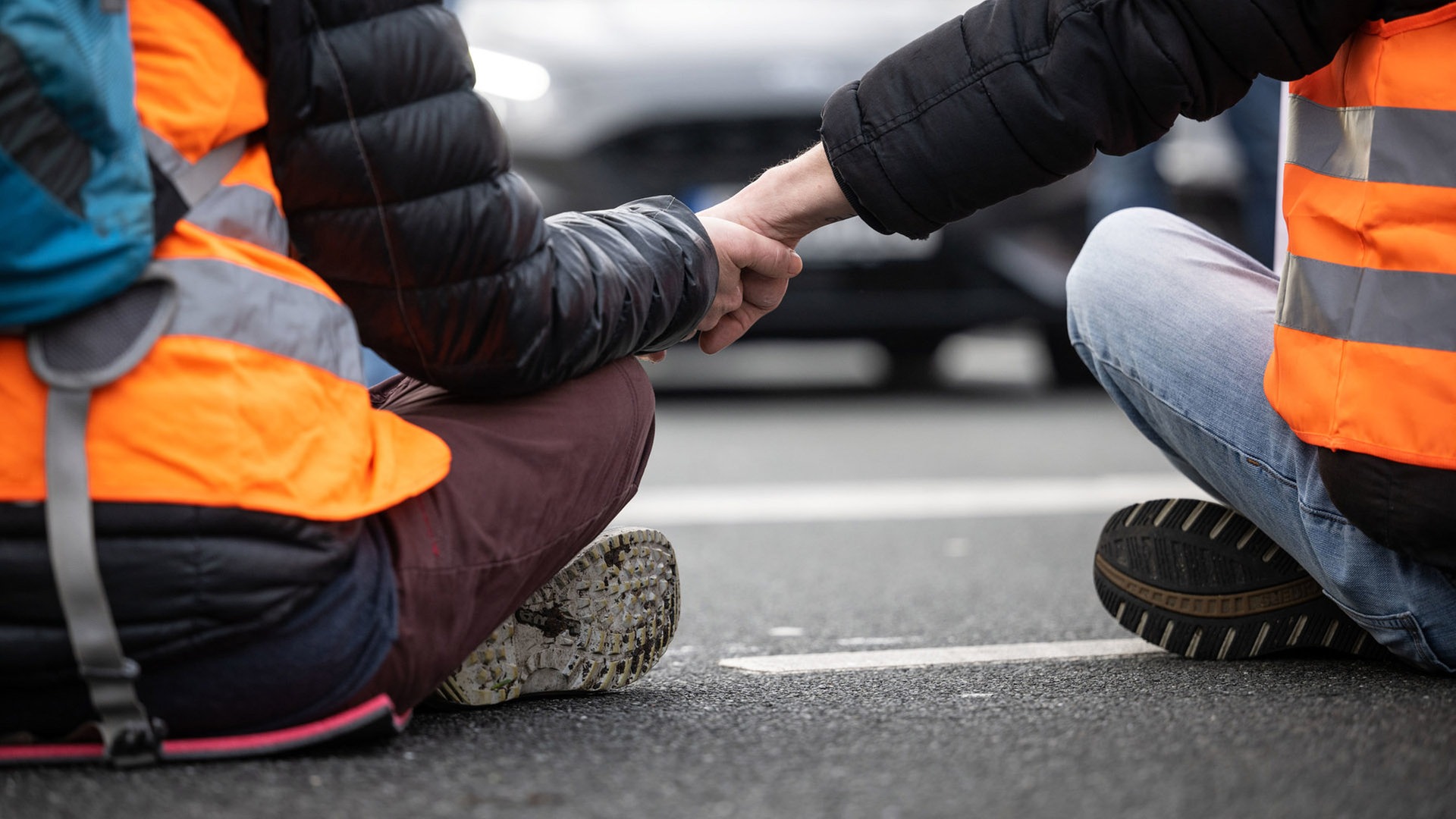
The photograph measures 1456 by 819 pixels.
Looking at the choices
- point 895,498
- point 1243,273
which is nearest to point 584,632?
point 1243,273

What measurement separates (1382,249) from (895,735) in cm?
62

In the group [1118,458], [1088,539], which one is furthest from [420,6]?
[1118,458]

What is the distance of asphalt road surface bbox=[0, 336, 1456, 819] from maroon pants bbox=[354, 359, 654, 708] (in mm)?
118

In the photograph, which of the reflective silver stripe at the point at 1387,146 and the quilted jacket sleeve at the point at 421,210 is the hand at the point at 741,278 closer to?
the quilted jacket sleeve at the point at 421,210

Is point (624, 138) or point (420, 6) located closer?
point (420, 6)

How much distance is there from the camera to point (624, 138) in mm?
4668

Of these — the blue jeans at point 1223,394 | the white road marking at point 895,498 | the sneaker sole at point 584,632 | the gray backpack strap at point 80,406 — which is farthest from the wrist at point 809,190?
the white road marking at point 895,498

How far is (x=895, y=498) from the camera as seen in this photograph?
3465mm

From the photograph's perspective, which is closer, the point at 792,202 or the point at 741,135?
the point at 792,202

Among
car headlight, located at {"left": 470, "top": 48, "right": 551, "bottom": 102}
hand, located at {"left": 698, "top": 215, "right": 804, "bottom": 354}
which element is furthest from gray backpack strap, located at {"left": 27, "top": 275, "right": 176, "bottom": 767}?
car headlight, located at {"left": 470, "top": 48, "right": 551, "bottom": 102}

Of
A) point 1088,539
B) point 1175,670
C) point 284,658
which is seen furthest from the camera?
point 1088,539

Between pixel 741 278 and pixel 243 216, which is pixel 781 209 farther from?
pixel 243 216

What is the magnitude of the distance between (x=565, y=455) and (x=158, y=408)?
0.40 metres

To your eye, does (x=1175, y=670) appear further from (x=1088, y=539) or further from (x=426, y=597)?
(x=1088, y=539)
